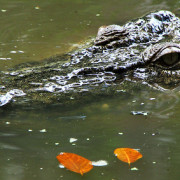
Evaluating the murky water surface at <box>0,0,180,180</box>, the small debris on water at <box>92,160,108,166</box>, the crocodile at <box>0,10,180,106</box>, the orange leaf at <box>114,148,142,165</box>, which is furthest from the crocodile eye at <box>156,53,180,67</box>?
the small debris on water at <box>92,160,108,166</box>

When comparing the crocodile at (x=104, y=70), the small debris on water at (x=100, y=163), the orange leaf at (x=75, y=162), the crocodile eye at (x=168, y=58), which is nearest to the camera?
the orange leaf at (x=75, y=162)

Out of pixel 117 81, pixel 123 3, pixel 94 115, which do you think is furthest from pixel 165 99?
pixel 123 3

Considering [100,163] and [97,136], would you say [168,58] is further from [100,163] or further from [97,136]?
[100,163]

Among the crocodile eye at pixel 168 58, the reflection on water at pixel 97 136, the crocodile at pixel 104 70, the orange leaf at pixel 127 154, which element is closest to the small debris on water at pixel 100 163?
the reflection on water at pixel 97 136

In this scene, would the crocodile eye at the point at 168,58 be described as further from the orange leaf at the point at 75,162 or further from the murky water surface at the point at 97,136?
the orange leaf at the point at 75,162

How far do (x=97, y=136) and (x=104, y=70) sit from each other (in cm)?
A: 110

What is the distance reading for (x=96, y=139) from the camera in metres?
4.06

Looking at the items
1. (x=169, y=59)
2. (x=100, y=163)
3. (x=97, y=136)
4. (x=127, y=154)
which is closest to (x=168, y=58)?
(x=169, y=59)

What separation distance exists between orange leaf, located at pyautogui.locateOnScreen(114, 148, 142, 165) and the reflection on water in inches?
1.9

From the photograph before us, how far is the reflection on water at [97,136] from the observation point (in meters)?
3.57

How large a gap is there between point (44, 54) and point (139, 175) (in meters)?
3.46

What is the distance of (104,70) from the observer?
493 cm

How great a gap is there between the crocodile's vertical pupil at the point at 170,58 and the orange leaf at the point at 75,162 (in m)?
1.92

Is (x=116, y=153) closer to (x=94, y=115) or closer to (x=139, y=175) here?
(x=139, y=175)
